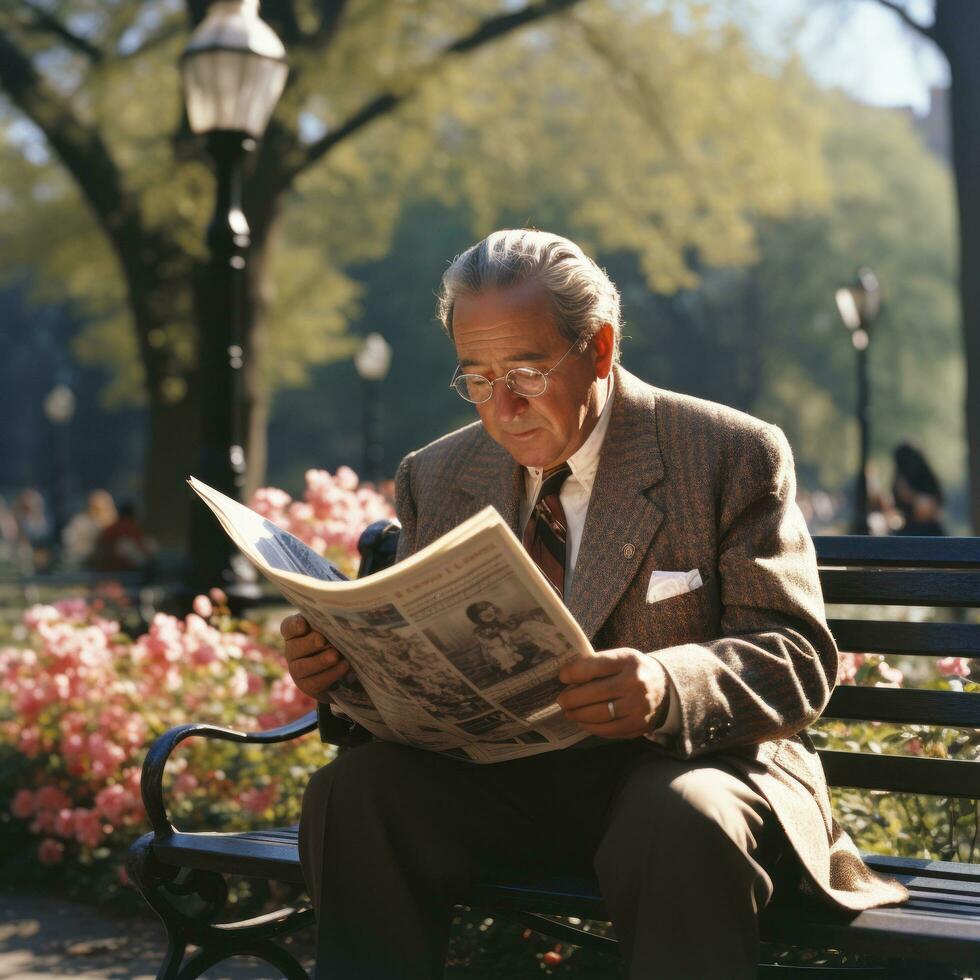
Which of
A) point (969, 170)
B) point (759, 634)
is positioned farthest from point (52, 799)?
point (969, 170)

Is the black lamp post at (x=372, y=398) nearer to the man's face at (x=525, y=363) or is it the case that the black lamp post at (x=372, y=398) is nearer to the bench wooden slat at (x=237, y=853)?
the bench wooden slat at (x=237, y=853)

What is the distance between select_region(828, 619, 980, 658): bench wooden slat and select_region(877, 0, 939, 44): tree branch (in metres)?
5.63

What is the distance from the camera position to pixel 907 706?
9.52 ft

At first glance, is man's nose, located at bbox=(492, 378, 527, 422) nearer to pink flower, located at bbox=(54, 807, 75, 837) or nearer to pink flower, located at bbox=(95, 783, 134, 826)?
pink flower, located at bbox=(95, 783, 134, 826)

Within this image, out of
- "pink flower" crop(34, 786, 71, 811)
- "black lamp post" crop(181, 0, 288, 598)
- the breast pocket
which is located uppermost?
"black lamp post" crop(181, 0, 288, 598)

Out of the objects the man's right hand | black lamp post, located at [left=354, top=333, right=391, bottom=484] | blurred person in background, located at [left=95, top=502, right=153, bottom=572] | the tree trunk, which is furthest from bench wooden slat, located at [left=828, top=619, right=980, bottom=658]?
black lamp post, located at [left=354, top=333, right=391, bottom=484]

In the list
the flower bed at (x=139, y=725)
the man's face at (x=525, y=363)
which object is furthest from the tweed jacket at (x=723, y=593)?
the flower bed at (x=139, y=725)

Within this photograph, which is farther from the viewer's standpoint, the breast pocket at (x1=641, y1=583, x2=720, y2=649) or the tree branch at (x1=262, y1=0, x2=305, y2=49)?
the tree branch at (x1=262, y1=0, x2=305, y2=49)

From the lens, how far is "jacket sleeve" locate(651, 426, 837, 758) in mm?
2242

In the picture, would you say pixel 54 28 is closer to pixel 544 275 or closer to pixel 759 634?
pixel 544 275

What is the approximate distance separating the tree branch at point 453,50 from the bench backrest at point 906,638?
1194cm

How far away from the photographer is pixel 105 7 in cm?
1517

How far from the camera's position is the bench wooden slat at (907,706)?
112 inches

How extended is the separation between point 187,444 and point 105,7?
4549 mm
